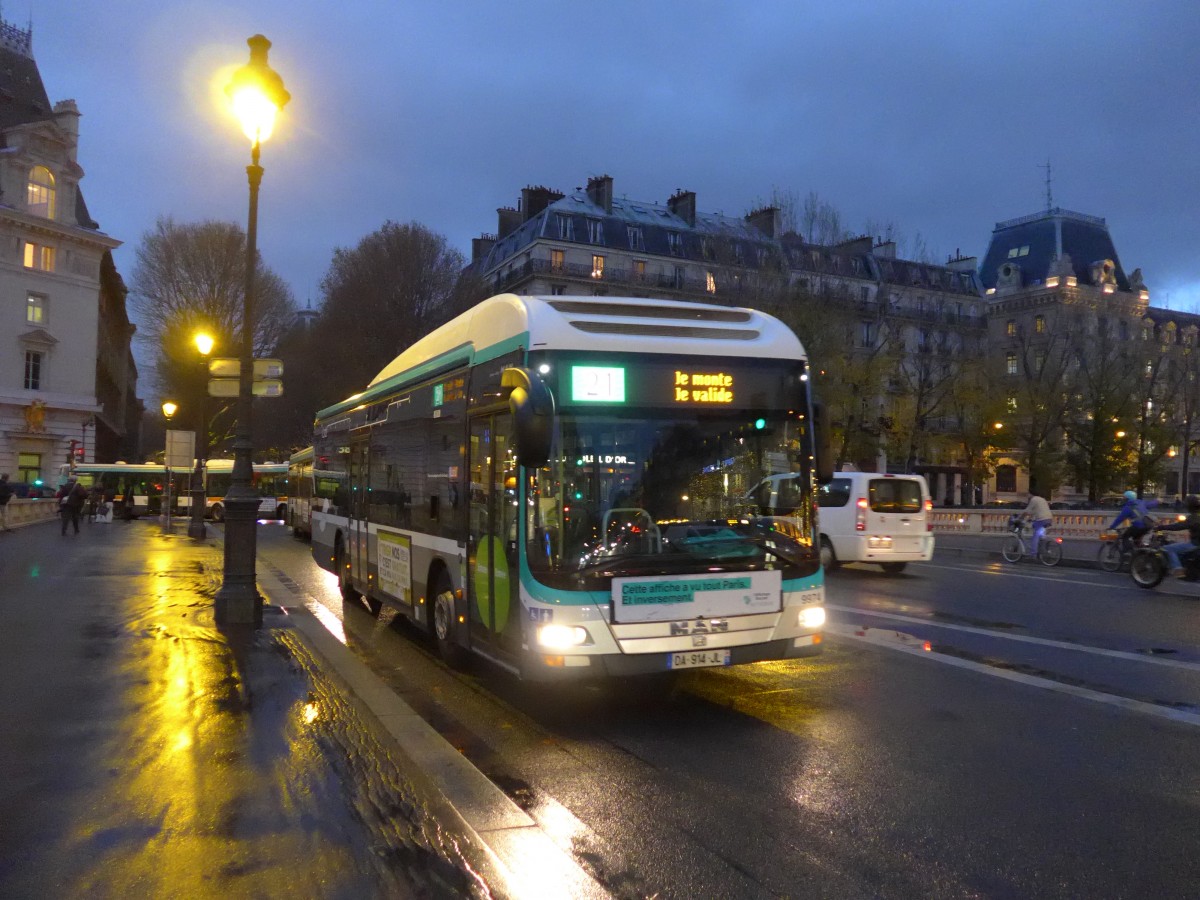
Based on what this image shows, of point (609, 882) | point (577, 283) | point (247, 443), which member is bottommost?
point (609, 882)

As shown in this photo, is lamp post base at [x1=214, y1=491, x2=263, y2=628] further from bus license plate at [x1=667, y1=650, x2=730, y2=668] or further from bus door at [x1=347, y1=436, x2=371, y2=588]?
bus license plate at [x1=667, y1=650, x2=730, y2=668]

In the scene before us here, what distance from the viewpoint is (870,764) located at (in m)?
5.55

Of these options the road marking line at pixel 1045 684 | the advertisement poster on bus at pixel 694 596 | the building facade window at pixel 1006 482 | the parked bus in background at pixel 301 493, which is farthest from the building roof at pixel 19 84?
the building facade window at pixel 1006 482

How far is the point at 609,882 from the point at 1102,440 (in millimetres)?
49210

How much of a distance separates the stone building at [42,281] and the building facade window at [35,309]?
0.05 metres

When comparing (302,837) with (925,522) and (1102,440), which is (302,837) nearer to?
(925,522)

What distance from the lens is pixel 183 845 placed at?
4.24 meters

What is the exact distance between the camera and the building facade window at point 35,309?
2040 inches

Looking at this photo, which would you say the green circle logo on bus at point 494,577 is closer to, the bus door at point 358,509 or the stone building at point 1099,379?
the bus door at point 358,509

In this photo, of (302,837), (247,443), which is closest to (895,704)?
(302,837)

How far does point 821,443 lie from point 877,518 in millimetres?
10289

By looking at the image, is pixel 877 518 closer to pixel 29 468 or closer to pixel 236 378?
pixel 236 378

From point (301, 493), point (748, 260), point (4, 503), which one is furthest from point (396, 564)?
point (748, 260)

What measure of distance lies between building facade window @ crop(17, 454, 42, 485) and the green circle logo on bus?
52438 millimetres
